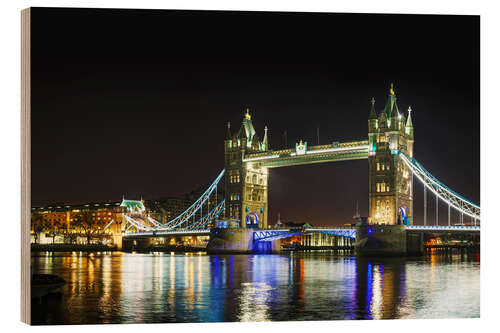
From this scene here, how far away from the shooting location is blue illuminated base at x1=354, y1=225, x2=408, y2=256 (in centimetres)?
4003

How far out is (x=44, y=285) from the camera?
17.0 m

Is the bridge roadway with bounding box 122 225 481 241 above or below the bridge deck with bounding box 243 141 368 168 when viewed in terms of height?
below

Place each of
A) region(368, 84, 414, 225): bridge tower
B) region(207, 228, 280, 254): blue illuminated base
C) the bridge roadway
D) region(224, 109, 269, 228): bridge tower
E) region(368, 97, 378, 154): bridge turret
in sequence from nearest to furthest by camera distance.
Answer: the bridge roadway, region(368, 84, 414, 225): bridge tower, region(368, 97, 378, 154): bridge turret, region(207, 228, 280, 254): blue illuminated base, region(224, 109, 269, 228): bridge tower

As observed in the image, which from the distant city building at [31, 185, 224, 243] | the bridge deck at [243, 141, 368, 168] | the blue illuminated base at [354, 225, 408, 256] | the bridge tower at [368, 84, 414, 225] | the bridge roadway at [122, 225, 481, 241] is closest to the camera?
the bridge roadway at [122, 225, 481, 241]

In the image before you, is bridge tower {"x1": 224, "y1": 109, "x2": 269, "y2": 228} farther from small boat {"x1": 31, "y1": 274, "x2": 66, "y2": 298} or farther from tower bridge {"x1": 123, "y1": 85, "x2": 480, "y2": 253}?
small boat {"x1": 31, "y1": 274, "x2": 66, "y2": 298}

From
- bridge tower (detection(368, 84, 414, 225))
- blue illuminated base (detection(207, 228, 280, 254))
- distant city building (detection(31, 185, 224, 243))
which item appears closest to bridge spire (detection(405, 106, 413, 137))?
bridge tower (detection(368, 84, 414, 225))

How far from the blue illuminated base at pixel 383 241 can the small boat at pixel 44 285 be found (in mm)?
25448

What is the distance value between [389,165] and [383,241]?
581 centimetres

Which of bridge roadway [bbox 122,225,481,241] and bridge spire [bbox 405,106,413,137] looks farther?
bridge spire [bbox 405,106,413,137]

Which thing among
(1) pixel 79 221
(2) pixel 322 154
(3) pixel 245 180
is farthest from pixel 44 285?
(1) pixel 79 221

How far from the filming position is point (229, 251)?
172 ft

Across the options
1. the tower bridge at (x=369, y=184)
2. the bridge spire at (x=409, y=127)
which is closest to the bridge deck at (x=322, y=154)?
the tower bridge at (x=369, y=184)

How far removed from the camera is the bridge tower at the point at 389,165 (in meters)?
43.3

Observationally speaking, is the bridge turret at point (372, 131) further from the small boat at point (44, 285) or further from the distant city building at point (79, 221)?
the distant city building at point (79, 221)
